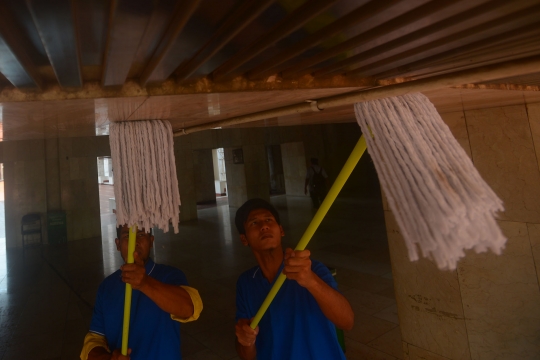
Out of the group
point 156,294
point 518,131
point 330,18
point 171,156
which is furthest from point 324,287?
point 518,131

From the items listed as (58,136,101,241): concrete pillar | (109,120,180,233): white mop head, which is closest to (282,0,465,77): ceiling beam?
(109,120,180,233): white mop head

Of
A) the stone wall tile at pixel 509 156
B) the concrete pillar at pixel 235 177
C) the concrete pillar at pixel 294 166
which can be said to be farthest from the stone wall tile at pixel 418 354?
the concrete pillar at pixel 294 166

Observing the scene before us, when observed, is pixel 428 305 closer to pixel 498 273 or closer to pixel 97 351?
pixel 498 273

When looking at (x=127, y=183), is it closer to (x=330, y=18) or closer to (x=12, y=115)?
(x=12, y=115)

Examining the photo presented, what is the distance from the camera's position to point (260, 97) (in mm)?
1495

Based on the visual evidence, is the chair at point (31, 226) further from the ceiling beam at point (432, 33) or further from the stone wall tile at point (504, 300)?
the ceiling beam at point (432, 33)

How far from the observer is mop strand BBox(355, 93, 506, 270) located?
84 centimetres

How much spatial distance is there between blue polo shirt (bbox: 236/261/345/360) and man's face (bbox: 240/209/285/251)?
0.24 meters

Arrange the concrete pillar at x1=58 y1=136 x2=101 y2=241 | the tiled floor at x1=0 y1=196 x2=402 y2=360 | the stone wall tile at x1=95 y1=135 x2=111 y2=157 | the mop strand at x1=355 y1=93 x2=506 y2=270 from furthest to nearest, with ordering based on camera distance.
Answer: the stone wall tile at x1=95 y1=135 x2=111 y2=157, the concrete pillar at x1=58 y1=136 x2=101 y2=241, the tiled floor at x1=0 y1=196 x2=402 y2=360, the mop strand at x1=355 y1=93 x2=506 y2=270

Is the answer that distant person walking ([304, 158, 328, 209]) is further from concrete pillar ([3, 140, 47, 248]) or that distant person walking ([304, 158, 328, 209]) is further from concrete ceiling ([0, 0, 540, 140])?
concrete ceiling ([0, 0, 540, 140])

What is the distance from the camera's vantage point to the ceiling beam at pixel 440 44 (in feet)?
3.25

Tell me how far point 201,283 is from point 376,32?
5.84 metres

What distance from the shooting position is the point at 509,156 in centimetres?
254

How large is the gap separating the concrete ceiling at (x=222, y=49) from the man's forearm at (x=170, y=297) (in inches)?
35.1
